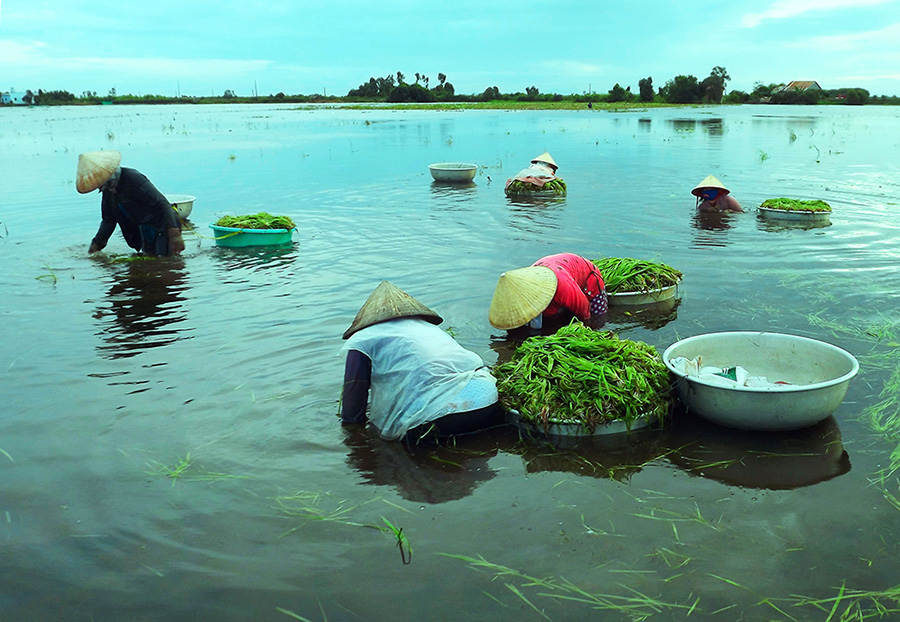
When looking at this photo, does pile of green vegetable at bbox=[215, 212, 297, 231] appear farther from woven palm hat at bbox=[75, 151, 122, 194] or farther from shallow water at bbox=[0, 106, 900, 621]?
woven palm hat at bbox=[75, 151, 122, 194]

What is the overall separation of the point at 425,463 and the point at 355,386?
2.22ft

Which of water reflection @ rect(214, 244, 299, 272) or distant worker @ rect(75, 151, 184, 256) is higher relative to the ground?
distant worker @ rect(75, 151, 184, 256)

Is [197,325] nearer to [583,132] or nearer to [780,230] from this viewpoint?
[780,230]

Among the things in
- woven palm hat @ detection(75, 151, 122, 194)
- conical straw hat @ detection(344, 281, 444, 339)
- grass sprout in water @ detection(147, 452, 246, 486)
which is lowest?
grass sprout in water @ detection(147, 452, 246, 486)

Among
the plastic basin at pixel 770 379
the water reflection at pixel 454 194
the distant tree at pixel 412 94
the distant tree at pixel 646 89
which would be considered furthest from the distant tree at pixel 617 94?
the plastic basin at pixel 770 379

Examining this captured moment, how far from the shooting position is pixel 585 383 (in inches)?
172

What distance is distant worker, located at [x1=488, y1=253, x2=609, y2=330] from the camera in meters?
5.52

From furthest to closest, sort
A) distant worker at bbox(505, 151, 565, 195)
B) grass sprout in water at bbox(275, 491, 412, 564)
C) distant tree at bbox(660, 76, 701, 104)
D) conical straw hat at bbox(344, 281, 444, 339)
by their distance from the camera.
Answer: distant tree at bbox(660, 76, 701, 104)
distant worker at bbox(505, 151, 565, 195)
conical straw hat at bbox(344, 281, 444, 339)
grass sprout in water at bbox(275, 491, 412, 564)

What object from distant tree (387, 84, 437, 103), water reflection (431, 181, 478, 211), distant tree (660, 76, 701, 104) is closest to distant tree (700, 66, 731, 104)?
distant tree (660, 76, 701, 104)

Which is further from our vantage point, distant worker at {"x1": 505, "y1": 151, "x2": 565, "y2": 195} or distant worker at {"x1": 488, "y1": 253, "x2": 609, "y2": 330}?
distant worker at {"x1": 505, "y1": 151, "x2": 565, "y2": 195}

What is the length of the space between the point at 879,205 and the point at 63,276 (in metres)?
13.6

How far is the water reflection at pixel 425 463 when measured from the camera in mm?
3887

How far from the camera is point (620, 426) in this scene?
171 inches

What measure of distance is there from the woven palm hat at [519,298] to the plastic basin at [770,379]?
1.19m
